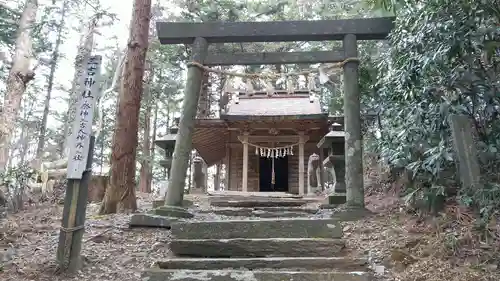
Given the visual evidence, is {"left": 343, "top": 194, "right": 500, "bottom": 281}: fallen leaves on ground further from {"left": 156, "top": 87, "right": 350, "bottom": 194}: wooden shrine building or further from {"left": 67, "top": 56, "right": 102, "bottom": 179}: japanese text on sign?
{"left": 156, "top": 87, "right": 350, "bottom": 194}: wooden shrine building

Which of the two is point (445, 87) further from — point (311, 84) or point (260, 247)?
point (311, 84)

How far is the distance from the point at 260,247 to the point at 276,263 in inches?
16.2

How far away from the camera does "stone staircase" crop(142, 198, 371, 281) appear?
400 centimetres

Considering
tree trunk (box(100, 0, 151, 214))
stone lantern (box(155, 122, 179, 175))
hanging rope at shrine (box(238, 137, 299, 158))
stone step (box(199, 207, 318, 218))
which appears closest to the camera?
tree trunk (box(100, 0, 151, 214))

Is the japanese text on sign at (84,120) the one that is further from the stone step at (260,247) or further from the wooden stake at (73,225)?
the stone step at (260,247)

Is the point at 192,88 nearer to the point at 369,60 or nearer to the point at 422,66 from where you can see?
the point at 422,66

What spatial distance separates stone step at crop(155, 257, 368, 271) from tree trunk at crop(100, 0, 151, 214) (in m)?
3.12

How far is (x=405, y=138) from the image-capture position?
561 cm

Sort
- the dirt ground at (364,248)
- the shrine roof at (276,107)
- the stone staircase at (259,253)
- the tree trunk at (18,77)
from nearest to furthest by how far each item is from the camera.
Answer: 1. the dirt ground at (364,248)
2. the stone staircase at (259,253)
3. the tree trunk at (18,77)
4. the shrine roof at (276,107)

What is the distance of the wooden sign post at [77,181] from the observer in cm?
418

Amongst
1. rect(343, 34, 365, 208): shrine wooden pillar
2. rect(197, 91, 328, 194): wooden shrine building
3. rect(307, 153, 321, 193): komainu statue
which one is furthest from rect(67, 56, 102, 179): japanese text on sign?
rect(307, 153, 321, 193): komainu statue

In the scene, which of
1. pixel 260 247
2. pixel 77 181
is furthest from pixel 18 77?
pixel 260 247

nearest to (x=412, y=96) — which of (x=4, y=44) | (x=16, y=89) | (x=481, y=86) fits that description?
(x=481, y=86)

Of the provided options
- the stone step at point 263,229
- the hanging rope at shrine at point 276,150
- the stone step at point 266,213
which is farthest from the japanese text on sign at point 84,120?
the hanging rope at shrine at point 276,150
